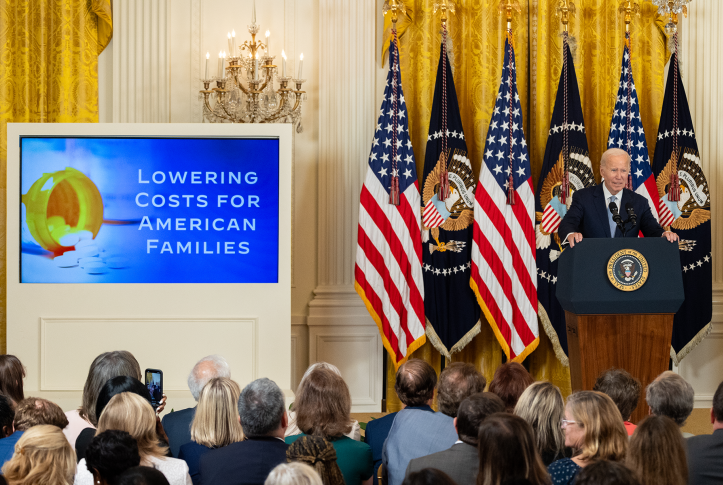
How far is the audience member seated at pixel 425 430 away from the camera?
111 inches

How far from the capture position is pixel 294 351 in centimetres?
654

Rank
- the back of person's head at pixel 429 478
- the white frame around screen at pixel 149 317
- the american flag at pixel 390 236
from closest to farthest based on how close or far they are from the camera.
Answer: the back of person's head at pixel 429 478 < the white frame around screen at pixel 149 317 < the american flag at pixel 390 236

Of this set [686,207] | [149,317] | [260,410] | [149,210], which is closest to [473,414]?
[260,410]

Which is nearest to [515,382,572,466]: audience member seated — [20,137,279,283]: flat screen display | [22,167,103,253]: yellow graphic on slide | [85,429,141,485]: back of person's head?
[85,429,141,485]: back of person's head

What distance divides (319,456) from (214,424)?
73 centimetres

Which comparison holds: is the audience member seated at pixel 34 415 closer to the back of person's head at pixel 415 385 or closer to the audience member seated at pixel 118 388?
the audience member seated at pixel 118 388

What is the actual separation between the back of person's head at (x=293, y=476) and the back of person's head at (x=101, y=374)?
1.64 m

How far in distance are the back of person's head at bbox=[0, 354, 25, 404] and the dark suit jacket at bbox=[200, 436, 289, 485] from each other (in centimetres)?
147

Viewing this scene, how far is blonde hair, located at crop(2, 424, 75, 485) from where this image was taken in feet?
7.13

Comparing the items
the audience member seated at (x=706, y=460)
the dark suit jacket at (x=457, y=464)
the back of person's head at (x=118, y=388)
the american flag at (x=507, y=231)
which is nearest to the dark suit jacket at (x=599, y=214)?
the american flag at (x=507, y=231)

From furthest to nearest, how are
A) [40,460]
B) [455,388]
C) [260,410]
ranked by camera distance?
1. [455,388]
2. [260,410]
3. [40,460]

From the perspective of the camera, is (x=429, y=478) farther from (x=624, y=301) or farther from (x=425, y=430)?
(x=624, y=301)

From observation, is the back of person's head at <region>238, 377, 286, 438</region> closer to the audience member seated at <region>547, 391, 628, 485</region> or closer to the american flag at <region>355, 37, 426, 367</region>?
the audience member seated at <region>547, 391, 628, 485</region>

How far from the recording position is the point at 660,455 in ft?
6.88
